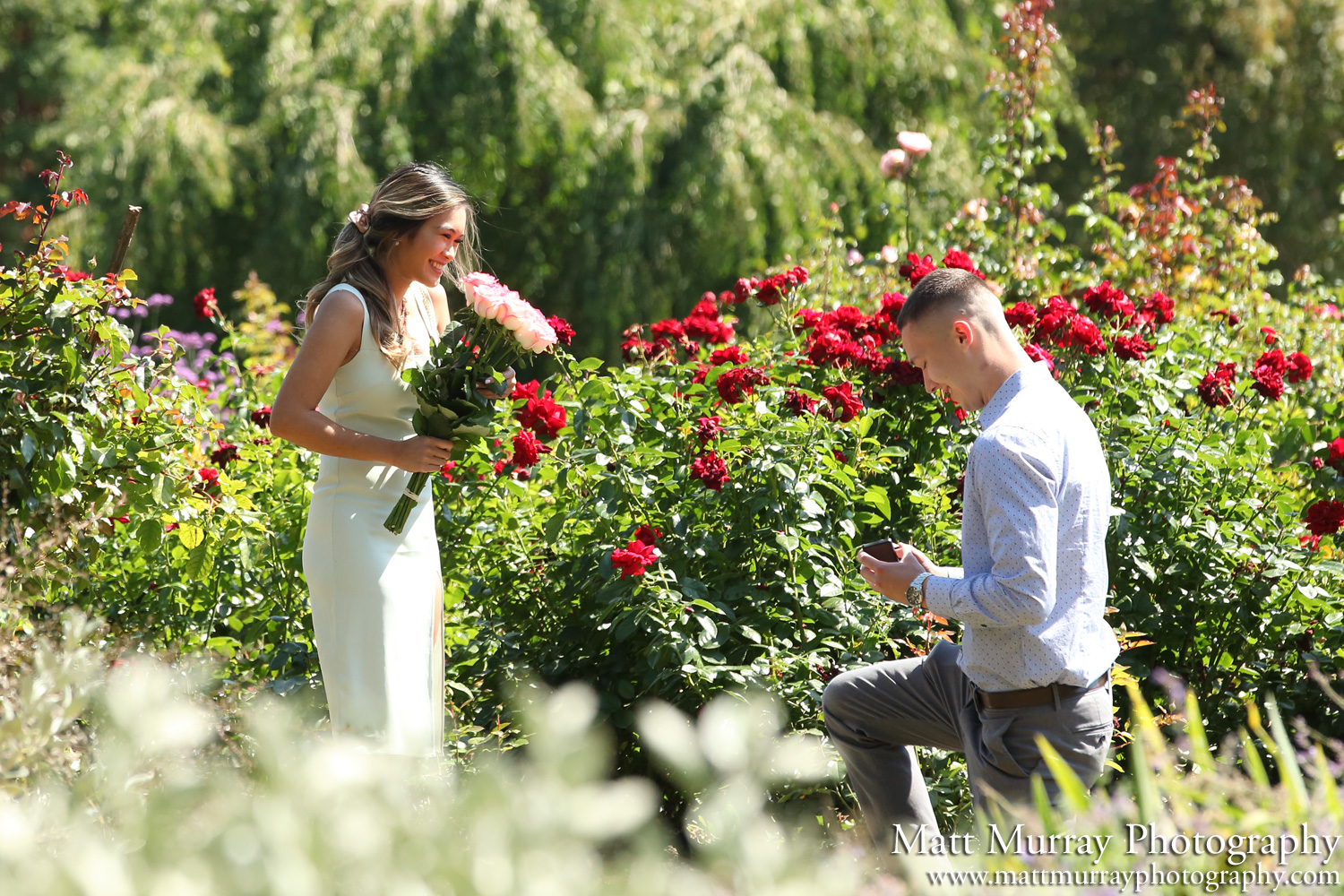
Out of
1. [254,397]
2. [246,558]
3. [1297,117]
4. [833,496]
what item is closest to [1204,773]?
[833,496]

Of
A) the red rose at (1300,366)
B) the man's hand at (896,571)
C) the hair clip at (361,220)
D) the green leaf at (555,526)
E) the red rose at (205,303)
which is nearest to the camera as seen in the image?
the man's hand at (896,571)

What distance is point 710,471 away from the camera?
266 cm

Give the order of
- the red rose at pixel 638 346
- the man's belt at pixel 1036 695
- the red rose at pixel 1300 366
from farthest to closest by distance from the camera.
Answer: the red rose at pixel 638 346
the red rose at pixel 1300 366
the man's belt at pixel 1036 695

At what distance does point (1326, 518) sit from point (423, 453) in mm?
2156

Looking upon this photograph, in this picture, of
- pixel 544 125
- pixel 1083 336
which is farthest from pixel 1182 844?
pixel 544 125

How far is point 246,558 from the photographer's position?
304 centimetres

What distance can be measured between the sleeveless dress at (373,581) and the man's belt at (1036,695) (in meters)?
1.07

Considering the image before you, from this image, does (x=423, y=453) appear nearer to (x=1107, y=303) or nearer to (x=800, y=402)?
(x=800, y=402)

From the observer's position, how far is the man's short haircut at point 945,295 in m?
2.02

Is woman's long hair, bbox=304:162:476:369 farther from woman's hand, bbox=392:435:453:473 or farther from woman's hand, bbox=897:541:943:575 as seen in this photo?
woman's hand, bbox=897:541:943:575

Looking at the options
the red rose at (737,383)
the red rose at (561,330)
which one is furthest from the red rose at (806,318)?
the red rose at (561,330)

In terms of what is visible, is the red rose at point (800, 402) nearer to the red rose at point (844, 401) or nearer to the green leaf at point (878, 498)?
the red rose at point (844, 401)

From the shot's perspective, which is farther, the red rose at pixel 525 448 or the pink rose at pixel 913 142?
the pink rose at pixel 913 142

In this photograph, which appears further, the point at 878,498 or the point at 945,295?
the point at 878,498
